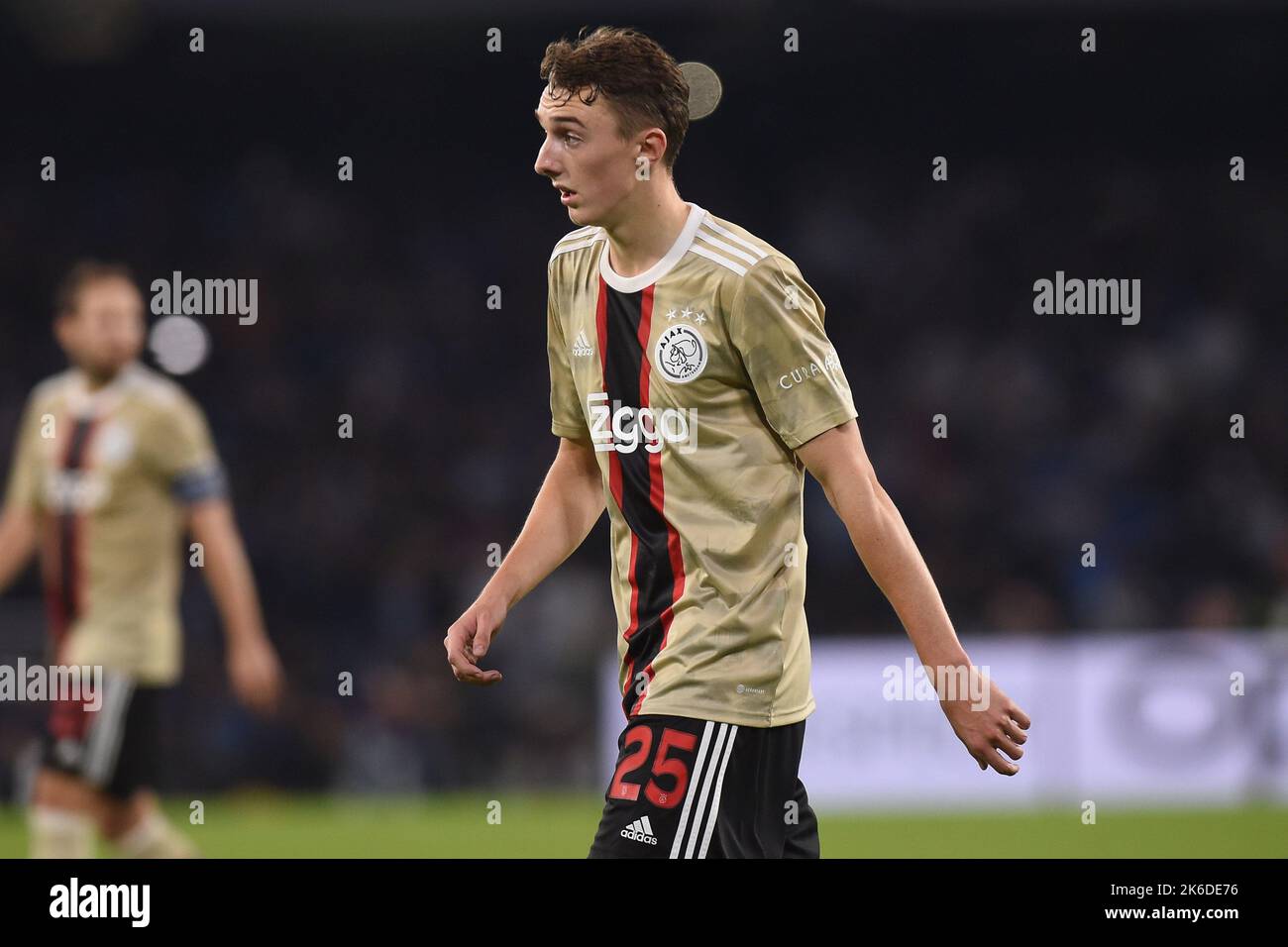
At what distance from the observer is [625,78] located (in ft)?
12.3

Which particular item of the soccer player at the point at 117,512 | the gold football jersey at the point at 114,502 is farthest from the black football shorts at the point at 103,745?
the gold football jersey at the point at 114,502

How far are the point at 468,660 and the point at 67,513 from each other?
11.8ft

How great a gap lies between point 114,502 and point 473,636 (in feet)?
11.4

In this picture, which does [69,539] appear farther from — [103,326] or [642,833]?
[642,833]

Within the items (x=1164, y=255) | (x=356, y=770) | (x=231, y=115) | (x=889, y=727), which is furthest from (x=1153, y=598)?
(x=231, y=115)

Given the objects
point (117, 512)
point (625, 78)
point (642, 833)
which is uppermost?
point (625, 78)

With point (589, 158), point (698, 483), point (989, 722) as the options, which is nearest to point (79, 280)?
point (589, 158)

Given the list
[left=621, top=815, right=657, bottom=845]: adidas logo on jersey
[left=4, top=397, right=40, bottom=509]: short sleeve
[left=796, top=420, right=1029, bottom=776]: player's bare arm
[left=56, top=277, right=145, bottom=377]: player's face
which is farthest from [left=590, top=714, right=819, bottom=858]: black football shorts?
[left=4, top=397, right=40, bottom=509]: short sleeve

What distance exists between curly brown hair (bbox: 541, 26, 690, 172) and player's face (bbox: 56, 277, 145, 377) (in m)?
3.63

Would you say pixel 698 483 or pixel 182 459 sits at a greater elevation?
pixel 182 459

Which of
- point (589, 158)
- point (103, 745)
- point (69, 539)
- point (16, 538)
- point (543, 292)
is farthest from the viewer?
point (543, 292)

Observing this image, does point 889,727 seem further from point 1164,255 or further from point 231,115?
point 231,115

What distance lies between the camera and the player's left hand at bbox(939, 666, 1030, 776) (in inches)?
133

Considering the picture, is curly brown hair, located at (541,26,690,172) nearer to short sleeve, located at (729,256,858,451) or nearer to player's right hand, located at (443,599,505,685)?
short sleeve, located at (729,256,858,451)
